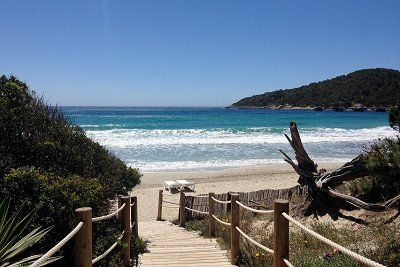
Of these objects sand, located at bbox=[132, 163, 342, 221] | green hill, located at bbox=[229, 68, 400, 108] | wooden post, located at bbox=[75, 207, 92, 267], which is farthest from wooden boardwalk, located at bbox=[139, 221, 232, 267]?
green hill, located at bbox=[229, 68, 400, 108]

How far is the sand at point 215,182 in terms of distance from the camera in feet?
50.7

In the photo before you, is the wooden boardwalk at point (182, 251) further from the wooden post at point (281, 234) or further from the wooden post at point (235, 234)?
the wooden post at point (281, 234)

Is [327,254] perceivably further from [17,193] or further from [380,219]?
[17,193]

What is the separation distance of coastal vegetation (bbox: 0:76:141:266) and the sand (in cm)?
262

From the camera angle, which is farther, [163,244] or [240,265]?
[163,244]

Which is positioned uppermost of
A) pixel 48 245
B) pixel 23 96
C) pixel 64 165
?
pixel 23 96

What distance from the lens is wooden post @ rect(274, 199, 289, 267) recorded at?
152 inches

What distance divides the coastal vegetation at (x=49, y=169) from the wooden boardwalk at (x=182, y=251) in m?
0.91

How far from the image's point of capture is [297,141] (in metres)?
9.75

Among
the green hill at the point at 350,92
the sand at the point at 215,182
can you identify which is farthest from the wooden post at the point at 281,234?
the green hill at the point at 350,92

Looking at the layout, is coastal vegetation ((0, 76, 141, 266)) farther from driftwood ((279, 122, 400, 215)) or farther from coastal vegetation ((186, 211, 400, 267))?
driftwood ((279, 122, 400, 215))

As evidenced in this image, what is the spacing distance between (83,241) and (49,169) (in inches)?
162

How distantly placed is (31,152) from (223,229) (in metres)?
4.53

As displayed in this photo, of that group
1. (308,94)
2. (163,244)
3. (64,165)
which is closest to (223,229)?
(163,244)
